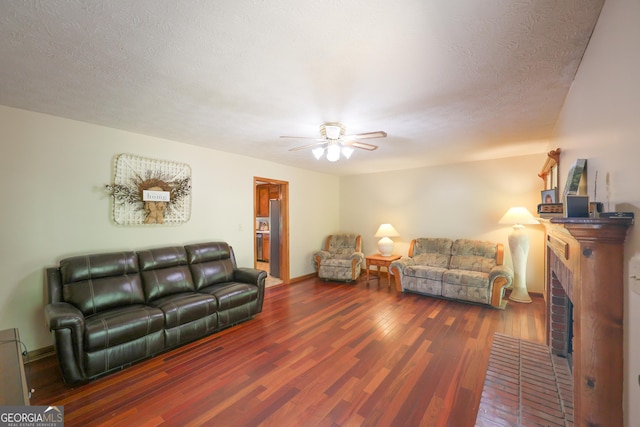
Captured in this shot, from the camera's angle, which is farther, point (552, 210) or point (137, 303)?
point (137, 303)

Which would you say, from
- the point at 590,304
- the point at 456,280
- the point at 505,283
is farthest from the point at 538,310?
the point at 590,304

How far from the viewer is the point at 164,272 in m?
3.08

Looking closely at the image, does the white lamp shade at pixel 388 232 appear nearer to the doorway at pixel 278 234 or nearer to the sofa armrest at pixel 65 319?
the doorway at pixel 278 234

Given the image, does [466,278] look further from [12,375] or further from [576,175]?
[12,375]

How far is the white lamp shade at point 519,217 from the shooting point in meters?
3.92

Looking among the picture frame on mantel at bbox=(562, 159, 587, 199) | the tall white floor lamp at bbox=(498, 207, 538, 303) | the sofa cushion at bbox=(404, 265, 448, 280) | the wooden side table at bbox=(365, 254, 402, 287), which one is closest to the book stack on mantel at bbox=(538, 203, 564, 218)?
the picture frame on mantel at bbox=(562, 159, 587, 199)

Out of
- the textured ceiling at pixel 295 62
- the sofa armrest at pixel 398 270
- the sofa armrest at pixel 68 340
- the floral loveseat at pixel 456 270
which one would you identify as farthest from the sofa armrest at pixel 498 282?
the sofa armrest at pixel 68 340

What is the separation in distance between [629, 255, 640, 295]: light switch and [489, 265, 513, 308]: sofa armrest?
3165mm

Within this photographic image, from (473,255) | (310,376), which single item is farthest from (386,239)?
(310,376)

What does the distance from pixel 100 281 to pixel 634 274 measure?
12.6ft

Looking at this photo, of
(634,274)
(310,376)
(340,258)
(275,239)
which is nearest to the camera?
(634,274)

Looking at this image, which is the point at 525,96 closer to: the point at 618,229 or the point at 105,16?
the point at 618,229

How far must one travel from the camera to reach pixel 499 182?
14.8ft

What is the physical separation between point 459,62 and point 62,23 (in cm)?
232
